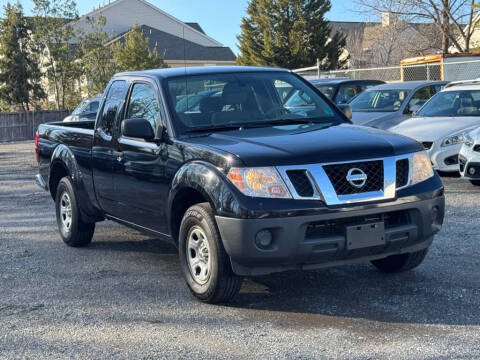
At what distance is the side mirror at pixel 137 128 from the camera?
19.1 feet

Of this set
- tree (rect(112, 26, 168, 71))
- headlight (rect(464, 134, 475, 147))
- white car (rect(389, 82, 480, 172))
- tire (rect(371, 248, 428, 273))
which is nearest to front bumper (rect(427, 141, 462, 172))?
white car (rect(389, 82, 480, 172))

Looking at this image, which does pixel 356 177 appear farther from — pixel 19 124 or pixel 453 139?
pixel 19 124

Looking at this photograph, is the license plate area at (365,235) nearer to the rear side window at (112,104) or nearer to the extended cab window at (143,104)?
the extended cab window at (143,104)

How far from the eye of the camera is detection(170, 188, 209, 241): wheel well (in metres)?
5.48

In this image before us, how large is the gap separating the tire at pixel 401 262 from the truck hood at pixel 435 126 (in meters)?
5.94

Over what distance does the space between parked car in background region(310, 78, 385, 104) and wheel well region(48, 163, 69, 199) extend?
9537 millimetres

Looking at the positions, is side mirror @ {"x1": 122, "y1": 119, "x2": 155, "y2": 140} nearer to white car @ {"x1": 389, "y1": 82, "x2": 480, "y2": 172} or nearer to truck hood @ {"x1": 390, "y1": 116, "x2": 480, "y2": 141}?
white car @ {"x1": 389, "y1": 82, "x2": 480, "y2": 172}

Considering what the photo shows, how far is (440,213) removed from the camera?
5.45 m

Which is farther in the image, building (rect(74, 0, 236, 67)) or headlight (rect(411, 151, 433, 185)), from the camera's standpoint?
building (rect(74, 0, 236, 67))

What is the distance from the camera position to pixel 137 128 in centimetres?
582

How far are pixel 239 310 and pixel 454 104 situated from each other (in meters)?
8.76

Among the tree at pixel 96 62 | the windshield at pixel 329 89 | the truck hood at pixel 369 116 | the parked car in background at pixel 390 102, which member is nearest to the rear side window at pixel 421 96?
the parked car in background at pixel 390 102

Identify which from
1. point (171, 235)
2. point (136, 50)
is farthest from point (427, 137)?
point (136, 50)

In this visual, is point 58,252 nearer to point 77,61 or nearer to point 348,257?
point 348,257
